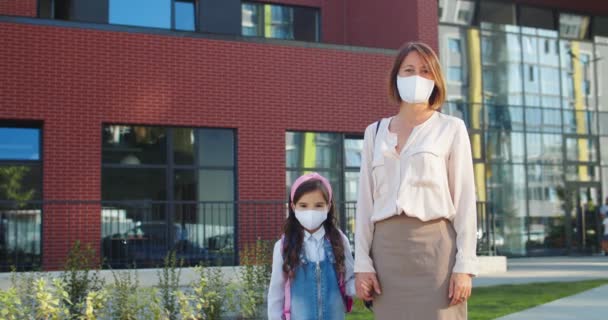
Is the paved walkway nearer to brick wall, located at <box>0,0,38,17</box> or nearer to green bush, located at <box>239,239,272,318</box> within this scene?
green bush, located at <box>239,239,272,318</box>

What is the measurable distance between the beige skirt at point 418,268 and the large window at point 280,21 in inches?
492

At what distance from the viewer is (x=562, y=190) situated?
2038cm

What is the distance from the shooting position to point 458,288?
10.6ft

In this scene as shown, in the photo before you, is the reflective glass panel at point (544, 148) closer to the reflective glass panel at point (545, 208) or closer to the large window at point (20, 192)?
the reflective glass panel at point (545, 208)

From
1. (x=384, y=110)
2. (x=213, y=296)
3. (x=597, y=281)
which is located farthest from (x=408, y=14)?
(x=213, y=296)

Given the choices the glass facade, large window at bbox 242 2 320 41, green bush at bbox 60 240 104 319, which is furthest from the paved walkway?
large window at bbox 242 2 320 41

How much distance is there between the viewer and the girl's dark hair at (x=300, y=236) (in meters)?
4.25

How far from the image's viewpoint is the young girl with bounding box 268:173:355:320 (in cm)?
421

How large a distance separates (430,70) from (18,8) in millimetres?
11226

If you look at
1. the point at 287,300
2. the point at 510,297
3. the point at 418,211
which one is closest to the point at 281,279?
the point at 287,300

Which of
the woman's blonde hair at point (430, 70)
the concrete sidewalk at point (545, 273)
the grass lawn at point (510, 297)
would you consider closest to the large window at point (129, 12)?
the concrete sidewalk at point (545, 273)

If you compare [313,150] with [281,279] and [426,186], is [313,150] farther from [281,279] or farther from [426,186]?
[426,186]

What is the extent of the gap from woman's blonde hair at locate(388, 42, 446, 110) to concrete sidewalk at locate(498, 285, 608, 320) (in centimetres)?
520

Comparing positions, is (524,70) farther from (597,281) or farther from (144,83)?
(144,83)
